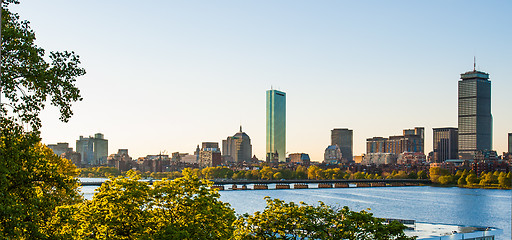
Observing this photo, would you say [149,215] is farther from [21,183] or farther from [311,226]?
[21,183]

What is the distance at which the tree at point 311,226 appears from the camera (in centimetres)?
2503

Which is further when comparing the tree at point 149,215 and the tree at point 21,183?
the tree at point 149,215

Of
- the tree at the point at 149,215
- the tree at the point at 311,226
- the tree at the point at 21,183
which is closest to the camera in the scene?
the tree at the point at 21,183

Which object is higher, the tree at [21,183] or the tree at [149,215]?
the tree at [21,183]

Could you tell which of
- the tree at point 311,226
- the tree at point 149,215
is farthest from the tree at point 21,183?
the tree at point 311,226

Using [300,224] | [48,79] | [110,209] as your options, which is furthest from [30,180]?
[300,224]

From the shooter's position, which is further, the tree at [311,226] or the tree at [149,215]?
the tree at [311,226]

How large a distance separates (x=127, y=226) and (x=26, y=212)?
8804mm

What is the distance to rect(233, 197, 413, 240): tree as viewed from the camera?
25031mm

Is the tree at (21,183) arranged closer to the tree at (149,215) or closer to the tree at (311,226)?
the tree at (149,215)

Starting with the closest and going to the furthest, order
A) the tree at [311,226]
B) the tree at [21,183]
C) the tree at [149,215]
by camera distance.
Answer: the tree at [21,183] → the tree at [149,215] → the tree at [311,226]

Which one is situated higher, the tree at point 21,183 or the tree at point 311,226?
the tree at point 21,183

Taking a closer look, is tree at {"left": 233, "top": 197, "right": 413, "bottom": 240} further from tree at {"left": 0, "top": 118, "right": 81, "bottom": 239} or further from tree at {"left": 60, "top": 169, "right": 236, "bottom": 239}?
tree at {"left": 0, "top": 118, "right": 81, "bottom": 239}

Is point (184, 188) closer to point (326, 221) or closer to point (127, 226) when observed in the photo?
point (127, 226)
